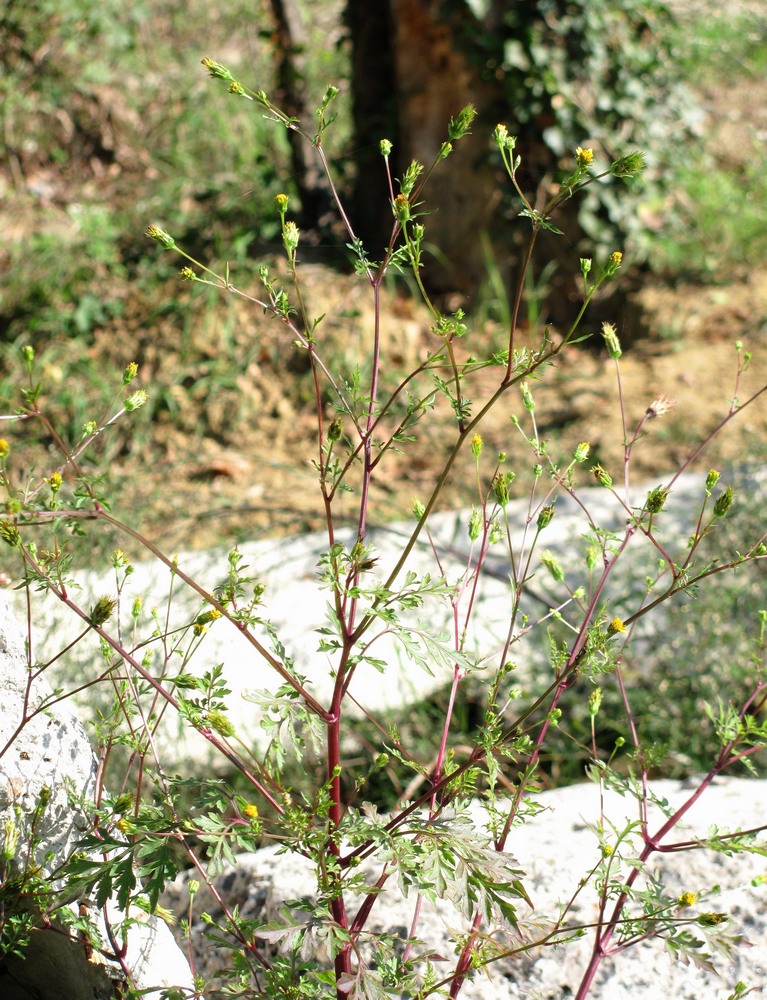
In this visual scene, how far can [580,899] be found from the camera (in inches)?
75.1

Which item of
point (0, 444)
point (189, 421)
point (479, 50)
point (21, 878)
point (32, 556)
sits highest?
point (479, 50)

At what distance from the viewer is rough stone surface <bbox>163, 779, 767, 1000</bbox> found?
1755 millimetres

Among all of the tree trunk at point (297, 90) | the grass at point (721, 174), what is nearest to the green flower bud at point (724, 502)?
the tree trunk at point (297, 90)

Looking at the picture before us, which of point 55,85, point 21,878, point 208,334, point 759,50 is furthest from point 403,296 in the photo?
point 21,878

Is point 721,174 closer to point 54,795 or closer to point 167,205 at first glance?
point 167,205

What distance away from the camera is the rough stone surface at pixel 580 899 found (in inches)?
69.1

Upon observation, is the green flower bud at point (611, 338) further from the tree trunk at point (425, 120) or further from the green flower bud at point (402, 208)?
the tree trunk at point (425, 120)

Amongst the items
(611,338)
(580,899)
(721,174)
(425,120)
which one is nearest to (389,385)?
(425,120)

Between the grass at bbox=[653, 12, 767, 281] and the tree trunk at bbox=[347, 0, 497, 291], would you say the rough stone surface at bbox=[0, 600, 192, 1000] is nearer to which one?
the tree trunk at bbox=[347, 0, 497, 291]

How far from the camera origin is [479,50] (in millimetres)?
4641

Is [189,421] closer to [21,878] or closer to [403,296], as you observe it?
[403,296]

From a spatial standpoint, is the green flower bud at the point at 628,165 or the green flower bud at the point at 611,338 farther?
the green flower bud at the point at 611,338

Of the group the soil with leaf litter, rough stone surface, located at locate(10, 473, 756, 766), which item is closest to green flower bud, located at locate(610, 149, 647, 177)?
rough stone surface, located at locate(10, 473, 756, 766)

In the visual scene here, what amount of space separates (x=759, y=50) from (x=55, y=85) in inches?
180
